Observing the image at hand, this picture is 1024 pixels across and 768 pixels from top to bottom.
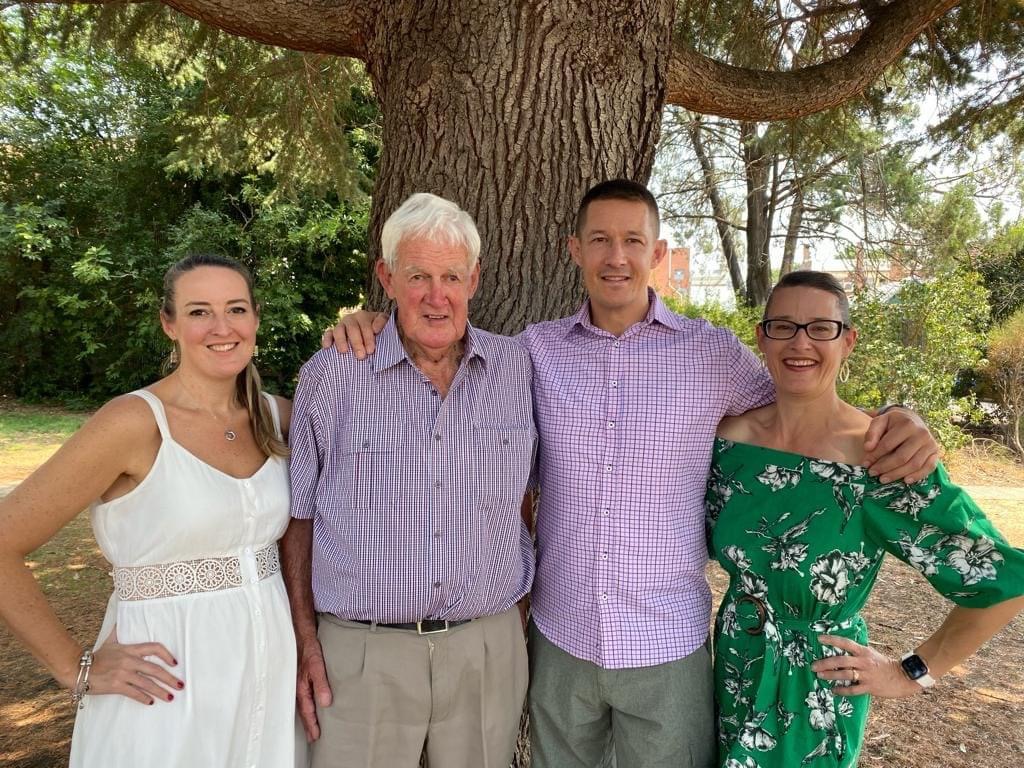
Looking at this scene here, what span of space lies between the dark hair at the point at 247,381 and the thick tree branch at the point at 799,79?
2.34 meters

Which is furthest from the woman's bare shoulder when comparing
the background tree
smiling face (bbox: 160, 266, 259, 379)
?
the background tree

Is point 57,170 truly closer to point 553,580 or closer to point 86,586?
point 86,586

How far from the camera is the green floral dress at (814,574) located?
5.88 feet

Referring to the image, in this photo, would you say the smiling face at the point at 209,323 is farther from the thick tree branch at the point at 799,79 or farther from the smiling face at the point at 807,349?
the thick tree branch at the point at 799,79

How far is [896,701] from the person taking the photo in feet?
13.7

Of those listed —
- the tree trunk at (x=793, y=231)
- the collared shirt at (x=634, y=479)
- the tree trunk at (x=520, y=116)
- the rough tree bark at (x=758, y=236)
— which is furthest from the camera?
the rough tree bark at (x=758, y=236)

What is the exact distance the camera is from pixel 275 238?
12711 mm

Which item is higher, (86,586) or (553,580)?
(553,580)

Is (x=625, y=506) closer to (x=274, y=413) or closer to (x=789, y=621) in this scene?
(x=789, y=621)

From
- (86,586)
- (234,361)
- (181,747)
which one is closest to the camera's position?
(181,747)

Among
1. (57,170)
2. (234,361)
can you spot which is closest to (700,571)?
(234,361)

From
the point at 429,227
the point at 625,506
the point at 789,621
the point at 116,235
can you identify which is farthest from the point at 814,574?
the point at 116,235

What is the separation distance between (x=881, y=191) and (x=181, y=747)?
533 inches

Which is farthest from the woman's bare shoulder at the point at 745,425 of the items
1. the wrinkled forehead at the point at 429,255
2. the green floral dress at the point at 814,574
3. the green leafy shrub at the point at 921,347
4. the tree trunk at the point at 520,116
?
the green leafy shrub at the point at 921,347
